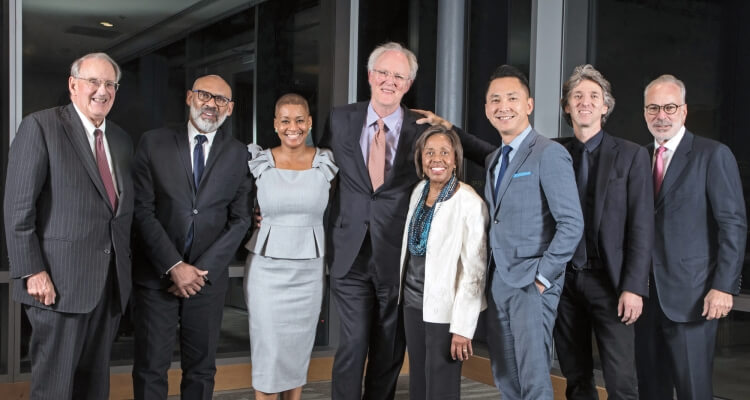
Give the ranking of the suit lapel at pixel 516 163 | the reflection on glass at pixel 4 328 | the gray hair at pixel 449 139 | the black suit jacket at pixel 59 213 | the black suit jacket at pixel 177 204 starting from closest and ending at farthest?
the black suit jacket at pixel 59 213
the suit lapel at pixel 516 163
the gray hair at pixel 449 139
the black suit jacket at pixel 177 204
the reflection on glass at pixel 4 328

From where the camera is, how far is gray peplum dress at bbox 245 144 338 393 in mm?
3246

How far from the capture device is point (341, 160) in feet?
10.8

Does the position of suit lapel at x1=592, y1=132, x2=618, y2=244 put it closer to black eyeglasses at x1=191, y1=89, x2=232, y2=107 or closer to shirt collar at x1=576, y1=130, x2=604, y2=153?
shirt collar at x1=576, y1=130, x2=604, y2=153

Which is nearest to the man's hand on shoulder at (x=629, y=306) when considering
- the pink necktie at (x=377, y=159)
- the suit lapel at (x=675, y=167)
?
the suit lapel at (x=675, y=167)

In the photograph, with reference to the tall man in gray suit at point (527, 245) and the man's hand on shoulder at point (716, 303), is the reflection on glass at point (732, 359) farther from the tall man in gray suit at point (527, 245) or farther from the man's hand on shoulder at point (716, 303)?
the tall man in gray suit at point (527, 245)

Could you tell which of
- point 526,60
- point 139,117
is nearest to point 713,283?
point 526,60

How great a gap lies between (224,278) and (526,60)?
2.70 metres

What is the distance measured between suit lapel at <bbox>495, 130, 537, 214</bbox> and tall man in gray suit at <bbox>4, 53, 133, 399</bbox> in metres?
1.52

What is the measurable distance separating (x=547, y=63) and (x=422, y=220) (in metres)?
2.07

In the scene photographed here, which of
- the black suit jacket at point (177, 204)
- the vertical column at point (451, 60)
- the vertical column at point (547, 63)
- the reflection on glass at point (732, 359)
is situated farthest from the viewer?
the vertical column at point (451, 60)

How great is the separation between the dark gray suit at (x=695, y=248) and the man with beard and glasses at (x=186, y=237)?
1886 mm

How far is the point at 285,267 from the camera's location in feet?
10.8

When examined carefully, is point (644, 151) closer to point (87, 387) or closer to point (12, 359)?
point (87, 387)

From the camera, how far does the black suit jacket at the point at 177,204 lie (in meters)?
3.14
